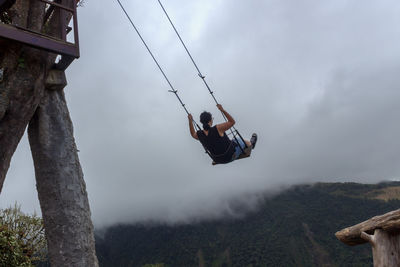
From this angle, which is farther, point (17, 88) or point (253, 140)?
point (253, 140)

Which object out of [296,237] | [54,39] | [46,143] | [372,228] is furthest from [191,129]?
[296,237]

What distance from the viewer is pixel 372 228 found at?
4.22 m

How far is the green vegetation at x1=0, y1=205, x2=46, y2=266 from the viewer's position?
11.1 meters

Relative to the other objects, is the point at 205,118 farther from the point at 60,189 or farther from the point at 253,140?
the point at 60,189

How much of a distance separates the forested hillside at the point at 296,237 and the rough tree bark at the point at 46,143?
13246 centimetres

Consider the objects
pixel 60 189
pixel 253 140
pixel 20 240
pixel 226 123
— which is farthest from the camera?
pixel 20 240

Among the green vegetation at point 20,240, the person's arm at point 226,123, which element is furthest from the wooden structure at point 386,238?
the green vegetation at point 20,240

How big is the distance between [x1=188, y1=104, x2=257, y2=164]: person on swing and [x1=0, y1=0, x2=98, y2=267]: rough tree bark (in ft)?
8.95

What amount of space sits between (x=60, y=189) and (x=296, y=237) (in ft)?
557

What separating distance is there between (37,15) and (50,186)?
314 centimetres

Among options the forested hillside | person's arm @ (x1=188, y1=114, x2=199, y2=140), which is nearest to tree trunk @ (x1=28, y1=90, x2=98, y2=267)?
person's arm @ (x1=188, y1=114, x2=199, y2=140)

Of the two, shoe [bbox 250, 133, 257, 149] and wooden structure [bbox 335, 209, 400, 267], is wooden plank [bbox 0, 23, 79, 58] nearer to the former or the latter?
shoe [bbox 250, 133, 257, 149]

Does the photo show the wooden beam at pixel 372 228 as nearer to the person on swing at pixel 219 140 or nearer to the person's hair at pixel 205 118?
the person on swing at pixel 219 140

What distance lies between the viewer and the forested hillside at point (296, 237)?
144m
